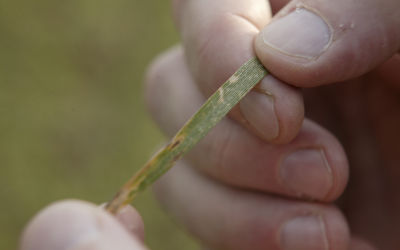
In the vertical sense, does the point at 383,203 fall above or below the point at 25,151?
below

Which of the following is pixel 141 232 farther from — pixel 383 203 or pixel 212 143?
pixel 383 203

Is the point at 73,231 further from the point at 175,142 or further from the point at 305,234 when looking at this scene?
the point at 305,234

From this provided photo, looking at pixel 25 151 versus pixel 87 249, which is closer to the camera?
pixel 87 249

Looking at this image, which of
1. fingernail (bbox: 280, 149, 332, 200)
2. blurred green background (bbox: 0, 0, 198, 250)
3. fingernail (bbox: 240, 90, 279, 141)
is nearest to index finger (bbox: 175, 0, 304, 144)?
fingernail (bbox: 240, 90, 279, 141)

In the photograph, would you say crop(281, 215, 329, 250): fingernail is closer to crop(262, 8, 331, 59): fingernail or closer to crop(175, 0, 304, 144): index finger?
crop(175, 0, 304, 144): index finger

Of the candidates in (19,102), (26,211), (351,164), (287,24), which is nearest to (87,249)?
(287,24)

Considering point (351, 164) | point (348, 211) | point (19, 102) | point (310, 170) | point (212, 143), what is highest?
point (19, 102)
